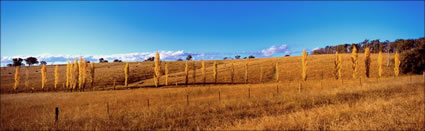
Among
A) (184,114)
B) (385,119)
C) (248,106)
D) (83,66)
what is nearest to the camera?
(385,119)

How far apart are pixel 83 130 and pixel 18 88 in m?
58.8

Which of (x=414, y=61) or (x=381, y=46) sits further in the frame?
(x=381, y=46)

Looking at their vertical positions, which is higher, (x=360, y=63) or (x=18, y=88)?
(x=360, y=63)

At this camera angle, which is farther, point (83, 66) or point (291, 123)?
point (83, 66)

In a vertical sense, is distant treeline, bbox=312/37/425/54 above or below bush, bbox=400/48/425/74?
above

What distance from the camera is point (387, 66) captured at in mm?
60906

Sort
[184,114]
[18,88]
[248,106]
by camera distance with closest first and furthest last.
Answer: [184,114], [248,106], [18,88]

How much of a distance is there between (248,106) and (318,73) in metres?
52.5

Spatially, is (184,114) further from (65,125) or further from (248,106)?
(65,125)

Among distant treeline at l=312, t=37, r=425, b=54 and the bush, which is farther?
distant treeline at l=312, t=37, r=425, b=54

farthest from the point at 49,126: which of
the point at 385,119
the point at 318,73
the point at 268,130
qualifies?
the point at 318,73

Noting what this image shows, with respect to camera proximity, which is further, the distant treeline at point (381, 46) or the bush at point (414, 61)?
the distant treeline at point (381, 46)

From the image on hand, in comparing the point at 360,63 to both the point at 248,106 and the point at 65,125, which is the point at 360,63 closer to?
the point at 248,106

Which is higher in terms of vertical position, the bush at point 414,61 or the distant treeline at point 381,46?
the distant treeline at point 381,46
